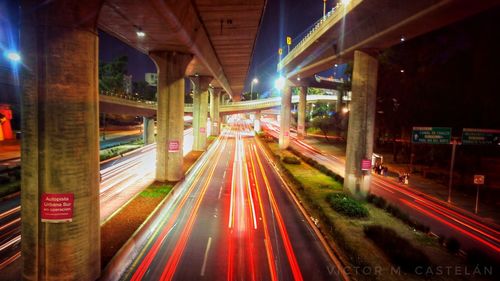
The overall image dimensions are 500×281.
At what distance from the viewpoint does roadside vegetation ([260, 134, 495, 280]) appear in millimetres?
12852

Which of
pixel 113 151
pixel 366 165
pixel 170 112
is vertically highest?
pixel 170 112

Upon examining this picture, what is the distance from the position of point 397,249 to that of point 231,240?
7.68 meters

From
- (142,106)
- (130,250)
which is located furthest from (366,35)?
(142,106)

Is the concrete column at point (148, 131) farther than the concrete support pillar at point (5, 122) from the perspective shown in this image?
Yes

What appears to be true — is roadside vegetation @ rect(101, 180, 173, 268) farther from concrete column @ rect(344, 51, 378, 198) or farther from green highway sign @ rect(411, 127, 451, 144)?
green highway sign @ rect(411, 127, 451, 144)

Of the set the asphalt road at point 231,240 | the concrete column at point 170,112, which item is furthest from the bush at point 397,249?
the concrete column at point 170,112

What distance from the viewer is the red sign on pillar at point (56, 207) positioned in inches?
402

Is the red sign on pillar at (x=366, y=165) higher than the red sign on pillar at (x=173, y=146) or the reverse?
the reverse

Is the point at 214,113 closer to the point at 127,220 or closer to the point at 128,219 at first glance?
Result: the point at 128,219

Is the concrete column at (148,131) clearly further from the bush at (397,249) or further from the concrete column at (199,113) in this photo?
the bush at (397,249)

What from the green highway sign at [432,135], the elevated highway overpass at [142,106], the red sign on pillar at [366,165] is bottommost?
the red sign on pillar at [366,165]

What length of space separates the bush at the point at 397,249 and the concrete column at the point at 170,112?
18146mm

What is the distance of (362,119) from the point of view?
24516 mm

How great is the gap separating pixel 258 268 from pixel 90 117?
864 centimetres
